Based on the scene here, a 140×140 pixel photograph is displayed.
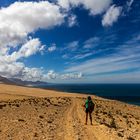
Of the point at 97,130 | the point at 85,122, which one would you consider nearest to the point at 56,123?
the point at 85,122

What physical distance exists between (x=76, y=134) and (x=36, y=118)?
28.3 ft

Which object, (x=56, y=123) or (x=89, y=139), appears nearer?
(x=89, y=139)

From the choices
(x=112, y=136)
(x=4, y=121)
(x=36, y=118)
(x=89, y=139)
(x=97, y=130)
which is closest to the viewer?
(x=89, y=139)

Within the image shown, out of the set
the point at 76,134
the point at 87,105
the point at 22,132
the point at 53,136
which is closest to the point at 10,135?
the point at 22,132

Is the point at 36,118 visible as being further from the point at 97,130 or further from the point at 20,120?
the point at 97,130

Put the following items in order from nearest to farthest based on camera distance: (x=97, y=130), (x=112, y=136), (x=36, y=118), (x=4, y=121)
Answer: (x=112, y=136) < (x=97, y=130) < (x=4, y=121) < (x=36, y=118)

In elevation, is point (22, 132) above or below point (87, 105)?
below

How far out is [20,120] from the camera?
1051 inches

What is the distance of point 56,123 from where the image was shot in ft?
85.1

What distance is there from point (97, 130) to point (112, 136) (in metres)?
2.18

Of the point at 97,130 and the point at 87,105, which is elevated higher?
the point at 87,105

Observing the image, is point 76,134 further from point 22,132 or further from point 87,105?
point 87,105

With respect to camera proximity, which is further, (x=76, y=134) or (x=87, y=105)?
(x=87, y=105)

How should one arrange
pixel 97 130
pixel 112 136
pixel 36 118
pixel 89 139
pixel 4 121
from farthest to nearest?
1. pixel 36 118
2. pixel 4 121
3. pixel 97 130
4. pixel 112 136
5. pixel 89 139
